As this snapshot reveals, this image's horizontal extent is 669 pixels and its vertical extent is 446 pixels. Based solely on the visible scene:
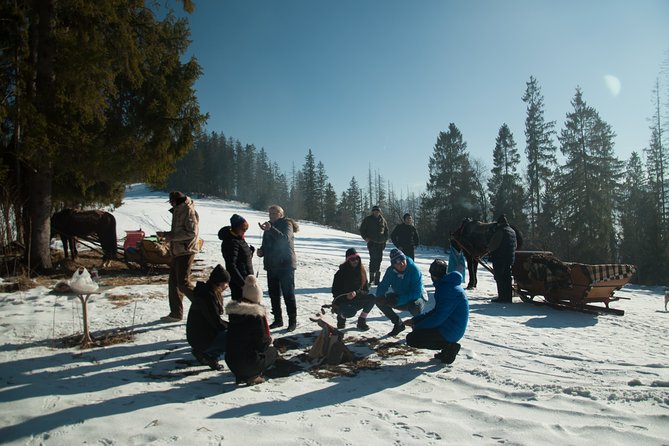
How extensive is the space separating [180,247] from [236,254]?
1456mm

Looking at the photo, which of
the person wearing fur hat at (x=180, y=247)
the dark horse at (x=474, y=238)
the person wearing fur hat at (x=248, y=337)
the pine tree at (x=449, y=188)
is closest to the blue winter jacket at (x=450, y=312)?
the person wearing fur hat at (x=248, y=337)

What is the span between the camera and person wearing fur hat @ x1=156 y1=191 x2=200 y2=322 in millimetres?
5949

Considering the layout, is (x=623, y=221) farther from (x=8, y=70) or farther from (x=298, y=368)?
(x=8, y=70)

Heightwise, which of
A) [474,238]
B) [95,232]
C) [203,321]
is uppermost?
[95,232]

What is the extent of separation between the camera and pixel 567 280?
8.09 m

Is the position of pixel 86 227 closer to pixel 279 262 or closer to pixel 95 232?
pixel 95 232

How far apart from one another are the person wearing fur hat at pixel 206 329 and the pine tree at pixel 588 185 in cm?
2713

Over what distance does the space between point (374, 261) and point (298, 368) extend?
19.2ft

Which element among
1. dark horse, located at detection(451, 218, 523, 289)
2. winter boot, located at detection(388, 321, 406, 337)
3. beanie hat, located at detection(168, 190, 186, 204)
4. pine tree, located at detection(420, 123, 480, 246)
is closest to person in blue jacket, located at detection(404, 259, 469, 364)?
winter boot, located at detection(388, 321, 406, 337)

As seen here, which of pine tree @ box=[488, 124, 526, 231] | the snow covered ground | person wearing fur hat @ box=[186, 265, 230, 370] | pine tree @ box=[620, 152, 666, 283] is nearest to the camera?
the snow covered ground

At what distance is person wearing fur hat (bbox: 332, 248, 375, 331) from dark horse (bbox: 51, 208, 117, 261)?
723cm

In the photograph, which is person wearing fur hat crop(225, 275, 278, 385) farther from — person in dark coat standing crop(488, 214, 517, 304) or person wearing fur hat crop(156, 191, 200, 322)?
person in dark coat standing crop(488, 214, 517, 304)

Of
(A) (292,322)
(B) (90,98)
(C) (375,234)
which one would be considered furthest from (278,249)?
(B) (90,98)

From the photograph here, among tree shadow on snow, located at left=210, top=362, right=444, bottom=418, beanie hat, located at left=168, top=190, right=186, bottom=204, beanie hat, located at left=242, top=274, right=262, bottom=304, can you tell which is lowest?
tree shadow on snow, located at left=210, top=362, right=444, bottom=418
